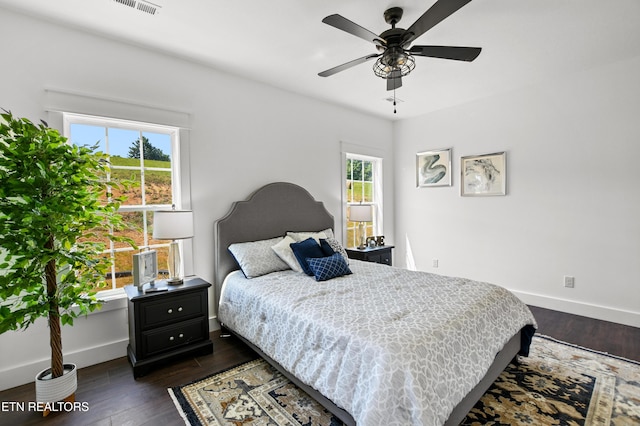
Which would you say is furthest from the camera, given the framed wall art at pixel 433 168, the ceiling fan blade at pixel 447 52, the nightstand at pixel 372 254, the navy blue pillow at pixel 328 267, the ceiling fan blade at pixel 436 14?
the framed wall art at pixel 433 168

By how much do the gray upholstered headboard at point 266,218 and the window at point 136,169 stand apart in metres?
0.53

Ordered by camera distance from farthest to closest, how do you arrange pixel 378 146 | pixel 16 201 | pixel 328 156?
pixel 378 146 → pixel 328 156 → pixel 16 201

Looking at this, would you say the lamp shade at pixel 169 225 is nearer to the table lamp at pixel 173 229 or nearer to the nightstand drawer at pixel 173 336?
the table lamp at pixel 173 229

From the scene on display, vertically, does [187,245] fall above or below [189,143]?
below

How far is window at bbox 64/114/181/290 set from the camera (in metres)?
2.61

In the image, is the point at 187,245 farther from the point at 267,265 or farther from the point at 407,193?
the point at 407,193

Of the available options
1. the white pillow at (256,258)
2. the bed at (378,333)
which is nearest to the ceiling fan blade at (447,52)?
the bed at (378,333)

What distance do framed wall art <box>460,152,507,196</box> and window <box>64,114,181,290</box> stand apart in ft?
12.8

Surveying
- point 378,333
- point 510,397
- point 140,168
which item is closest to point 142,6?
point 140,168

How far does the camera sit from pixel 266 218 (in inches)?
136

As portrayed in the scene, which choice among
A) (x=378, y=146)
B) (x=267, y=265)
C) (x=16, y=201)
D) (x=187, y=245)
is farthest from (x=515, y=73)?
(x=16, y=201)

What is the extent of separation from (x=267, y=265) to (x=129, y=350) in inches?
53.6

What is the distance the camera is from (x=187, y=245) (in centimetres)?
298

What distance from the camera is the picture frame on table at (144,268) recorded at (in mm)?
2471
